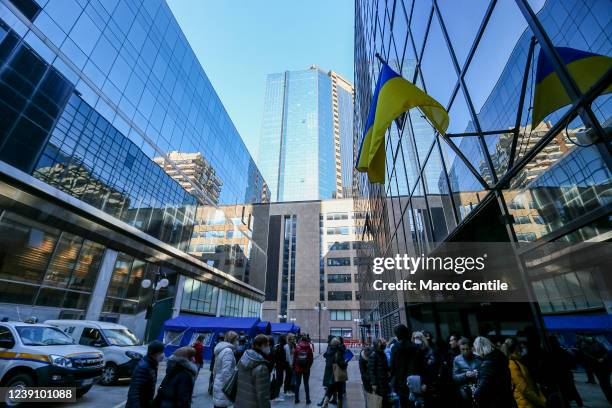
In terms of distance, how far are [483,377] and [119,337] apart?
1299cm

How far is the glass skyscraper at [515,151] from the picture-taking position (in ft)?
9.26

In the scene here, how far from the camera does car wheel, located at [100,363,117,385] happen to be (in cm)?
1058

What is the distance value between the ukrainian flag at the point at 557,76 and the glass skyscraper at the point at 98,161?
68.6ft

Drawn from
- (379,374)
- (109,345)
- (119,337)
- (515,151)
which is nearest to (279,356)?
(379,374)

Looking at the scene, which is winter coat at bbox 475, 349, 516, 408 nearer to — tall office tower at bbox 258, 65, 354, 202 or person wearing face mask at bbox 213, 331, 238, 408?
person wearing face mask at bbox 213, 331, 238, 408

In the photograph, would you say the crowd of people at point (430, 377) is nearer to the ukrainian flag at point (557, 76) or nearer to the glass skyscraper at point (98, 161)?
the ukrainian flag at point (557, 76)

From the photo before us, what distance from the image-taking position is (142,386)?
13.9 feet

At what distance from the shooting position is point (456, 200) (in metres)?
6.39

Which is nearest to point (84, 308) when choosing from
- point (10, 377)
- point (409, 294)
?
point (10, 377)

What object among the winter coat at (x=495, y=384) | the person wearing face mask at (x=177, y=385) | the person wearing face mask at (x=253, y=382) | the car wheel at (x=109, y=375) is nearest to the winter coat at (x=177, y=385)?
the person wearing face mask at (x=177, y=385)

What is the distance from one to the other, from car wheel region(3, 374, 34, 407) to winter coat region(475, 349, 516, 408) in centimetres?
970

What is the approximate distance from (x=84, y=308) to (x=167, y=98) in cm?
2251

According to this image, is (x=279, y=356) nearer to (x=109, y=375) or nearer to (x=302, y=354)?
(x=302, y=354)
